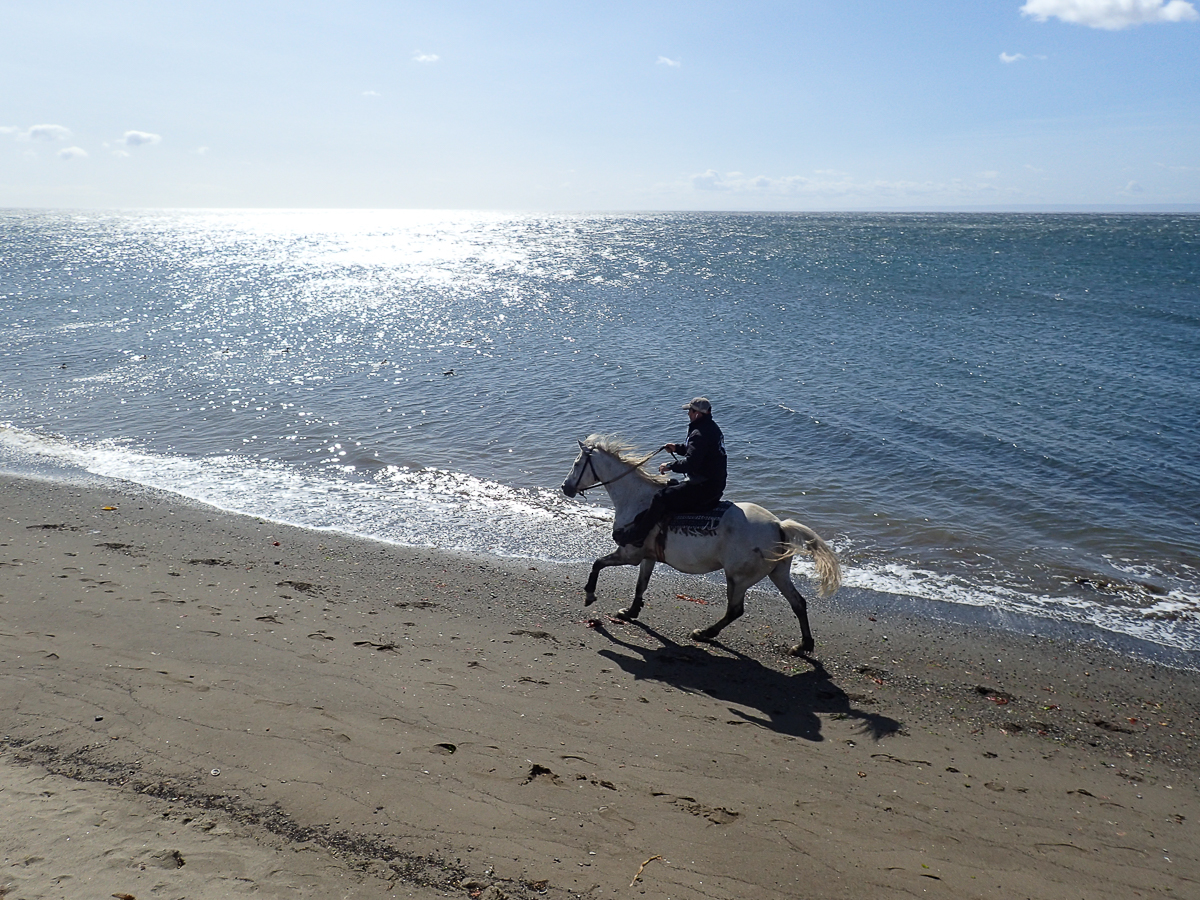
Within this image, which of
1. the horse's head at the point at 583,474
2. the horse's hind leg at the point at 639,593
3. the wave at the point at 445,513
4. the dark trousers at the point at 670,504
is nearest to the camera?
the dark trousers at the point at 670,504

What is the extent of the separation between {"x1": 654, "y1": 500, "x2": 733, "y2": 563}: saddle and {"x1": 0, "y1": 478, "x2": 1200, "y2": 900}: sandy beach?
1170mm

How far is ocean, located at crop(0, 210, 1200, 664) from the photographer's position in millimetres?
13141

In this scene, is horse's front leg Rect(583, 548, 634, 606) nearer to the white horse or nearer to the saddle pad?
the white horse

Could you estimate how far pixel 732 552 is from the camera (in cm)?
984

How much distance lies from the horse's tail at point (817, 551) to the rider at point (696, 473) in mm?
1050

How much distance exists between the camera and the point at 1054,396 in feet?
78.1

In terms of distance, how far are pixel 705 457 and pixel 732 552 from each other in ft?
4.24

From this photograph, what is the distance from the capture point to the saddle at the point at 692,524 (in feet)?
32.6

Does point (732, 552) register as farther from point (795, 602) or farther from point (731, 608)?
point (795, 602)

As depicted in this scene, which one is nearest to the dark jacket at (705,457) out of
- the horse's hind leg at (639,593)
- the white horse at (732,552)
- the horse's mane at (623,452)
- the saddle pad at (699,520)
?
the saddle pad at (699,520)

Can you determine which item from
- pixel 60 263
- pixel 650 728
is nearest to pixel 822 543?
pixel 650 728

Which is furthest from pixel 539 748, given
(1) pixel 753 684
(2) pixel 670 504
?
(2) pixel 670 504

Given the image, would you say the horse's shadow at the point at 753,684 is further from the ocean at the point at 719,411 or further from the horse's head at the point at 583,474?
the ocean at the point at 719,411

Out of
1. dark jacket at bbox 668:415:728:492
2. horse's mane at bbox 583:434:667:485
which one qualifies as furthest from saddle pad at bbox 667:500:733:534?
horse's mane at bbox 583:434:667:485
